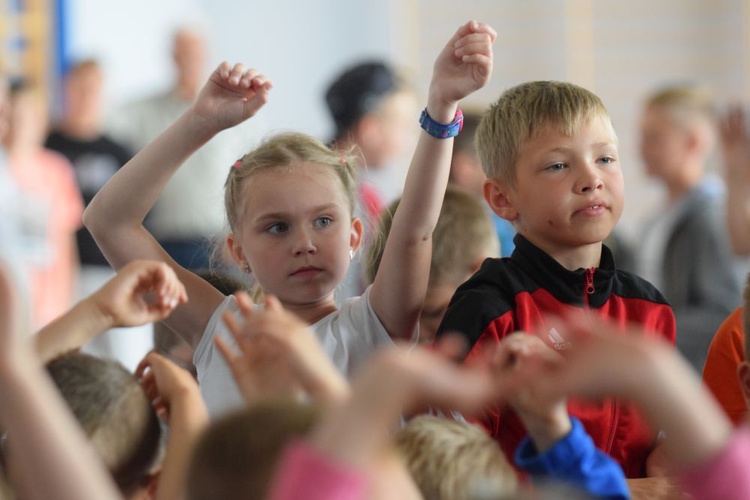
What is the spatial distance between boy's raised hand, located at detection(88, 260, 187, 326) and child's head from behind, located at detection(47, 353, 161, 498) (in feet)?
0.36

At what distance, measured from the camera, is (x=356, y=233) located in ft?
6.65

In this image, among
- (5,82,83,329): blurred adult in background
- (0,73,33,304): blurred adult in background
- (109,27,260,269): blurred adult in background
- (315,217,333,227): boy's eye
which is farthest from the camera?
(5,82,83,329): blurred adult in background

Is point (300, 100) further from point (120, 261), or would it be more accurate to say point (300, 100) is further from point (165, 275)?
point (165, 275)

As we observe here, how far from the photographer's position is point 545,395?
3.70ft

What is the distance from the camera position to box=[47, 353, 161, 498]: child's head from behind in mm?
1298

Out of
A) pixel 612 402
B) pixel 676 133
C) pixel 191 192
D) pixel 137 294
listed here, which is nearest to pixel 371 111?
pixel 676 133

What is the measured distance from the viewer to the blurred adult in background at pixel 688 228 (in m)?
3.79

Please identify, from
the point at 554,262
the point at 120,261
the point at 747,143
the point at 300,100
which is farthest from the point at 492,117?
the point at 300,100

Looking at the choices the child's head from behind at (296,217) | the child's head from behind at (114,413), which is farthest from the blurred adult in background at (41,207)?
the child's head from behind at (114,413)

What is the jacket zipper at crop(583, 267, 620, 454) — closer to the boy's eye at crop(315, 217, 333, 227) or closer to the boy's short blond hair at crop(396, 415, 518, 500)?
the boy's eye at crop(315, 217, 333, 227)

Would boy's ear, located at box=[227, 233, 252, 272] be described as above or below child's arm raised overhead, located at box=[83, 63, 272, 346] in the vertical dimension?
below

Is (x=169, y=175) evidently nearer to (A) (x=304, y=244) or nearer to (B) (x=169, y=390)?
(A) (x=304, y=244)

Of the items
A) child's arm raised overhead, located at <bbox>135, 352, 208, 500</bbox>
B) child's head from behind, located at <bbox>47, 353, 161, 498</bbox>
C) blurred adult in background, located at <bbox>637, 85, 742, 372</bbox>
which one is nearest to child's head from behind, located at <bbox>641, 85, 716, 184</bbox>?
blurred adult in background, located at <bbox>637, 85, 742, 372</bbox>

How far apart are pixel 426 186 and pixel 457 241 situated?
1.83ft
